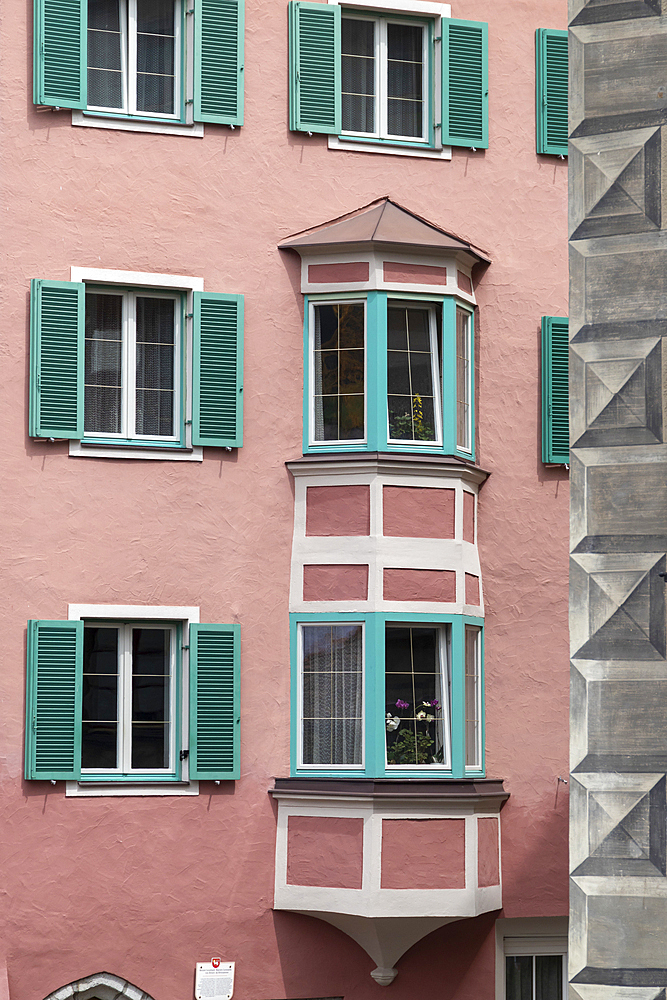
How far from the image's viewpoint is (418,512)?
1555 centimetres

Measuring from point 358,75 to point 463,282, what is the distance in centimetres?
253

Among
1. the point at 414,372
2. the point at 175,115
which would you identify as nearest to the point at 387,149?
the point at 175,115

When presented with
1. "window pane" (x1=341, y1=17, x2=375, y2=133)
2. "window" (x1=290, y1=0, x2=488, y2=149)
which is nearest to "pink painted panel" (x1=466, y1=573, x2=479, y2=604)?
"window" (x1=290, y1=0, x2=488, y2=149)

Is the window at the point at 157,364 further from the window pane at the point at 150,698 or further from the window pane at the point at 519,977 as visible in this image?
the window pane at the point at 519,977

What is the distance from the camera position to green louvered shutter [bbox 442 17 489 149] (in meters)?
16.5

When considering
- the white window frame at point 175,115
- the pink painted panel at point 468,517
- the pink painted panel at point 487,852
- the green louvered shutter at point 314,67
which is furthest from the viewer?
the green louvered shutter at point 314,67

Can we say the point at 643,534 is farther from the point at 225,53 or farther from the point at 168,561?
the point at 225,53

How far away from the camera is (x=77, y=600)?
14953 mm

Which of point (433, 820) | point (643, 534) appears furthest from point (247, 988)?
point (643, 534)

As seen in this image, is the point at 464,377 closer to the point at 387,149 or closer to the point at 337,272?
the point at 337,272

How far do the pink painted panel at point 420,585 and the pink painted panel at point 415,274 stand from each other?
2954 mm

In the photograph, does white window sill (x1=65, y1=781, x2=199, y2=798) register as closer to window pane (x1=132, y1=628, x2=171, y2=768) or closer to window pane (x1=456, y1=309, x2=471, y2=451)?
window pane (x1=132, y1=628, x2=171, y2=768)

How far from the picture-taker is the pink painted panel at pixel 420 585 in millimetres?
15352

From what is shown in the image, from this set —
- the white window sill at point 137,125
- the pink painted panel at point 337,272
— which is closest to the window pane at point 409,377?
the pink painted panel at point 337,272
